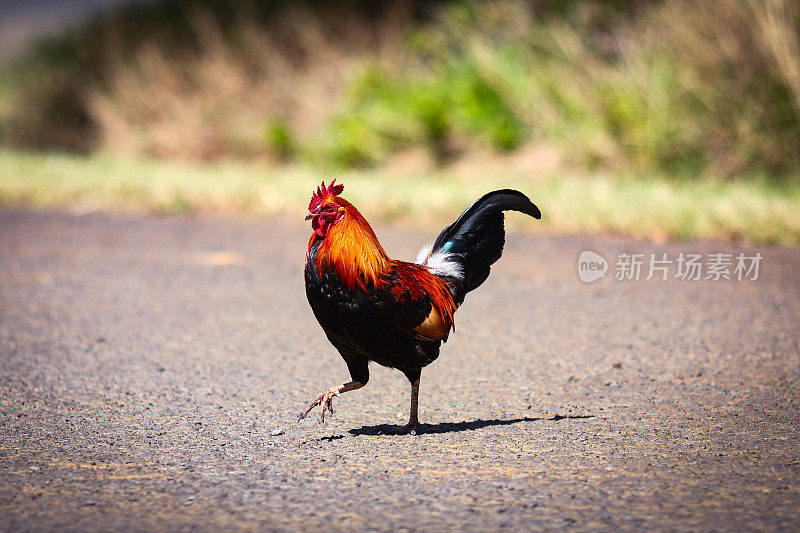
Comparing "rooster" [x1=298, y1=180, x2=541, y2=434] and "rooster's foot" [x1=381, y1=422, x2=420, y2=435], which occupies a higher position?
"rooster" [x1=298, y1=180, x2=541, y2=434]

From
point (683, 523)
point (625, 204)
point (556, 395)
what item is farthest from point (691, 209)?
point (683, 523)

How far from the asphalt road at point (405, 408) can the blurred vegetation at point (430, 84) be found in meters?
3.92

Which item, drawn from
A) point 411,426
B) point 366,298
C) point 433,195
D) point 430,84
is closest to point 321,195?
point 366,298

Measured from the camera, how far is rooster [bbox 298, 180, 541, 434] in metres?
3.79

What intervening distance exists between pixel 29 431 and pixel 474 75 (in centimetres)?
1107

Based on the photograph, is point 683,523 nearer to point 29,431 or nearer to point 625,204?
point 29,431

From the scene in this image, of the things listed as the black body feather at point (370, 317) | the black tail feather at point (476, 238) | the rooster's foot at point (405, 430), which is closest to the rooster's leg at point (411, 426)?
the rooster's foot at point (405, 430)

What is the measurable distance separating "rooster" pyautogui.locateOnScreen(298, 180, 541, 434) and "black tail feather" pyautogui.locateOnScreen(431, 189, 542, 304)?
126 mm

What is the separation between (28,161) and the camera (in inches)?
583

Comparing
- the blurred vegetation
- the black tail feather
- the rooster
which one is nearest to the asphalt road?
the rooster

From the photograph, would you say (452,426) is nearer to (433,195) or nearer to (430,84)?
(433,195)

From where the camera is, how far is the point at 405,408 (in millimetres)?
4570

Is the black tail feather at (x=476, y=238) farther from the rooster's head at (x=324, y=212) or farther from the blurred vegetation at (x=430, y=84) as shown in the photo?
the blurred vegetation at (x=430, y=84)

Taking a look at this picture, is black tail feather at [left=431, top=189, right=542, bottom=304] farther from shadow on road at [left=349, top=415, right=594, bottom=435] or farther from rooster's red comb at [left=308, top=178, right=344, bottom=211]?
rooster's red comb at [left=308, top=178, right=344, bottom=211]
